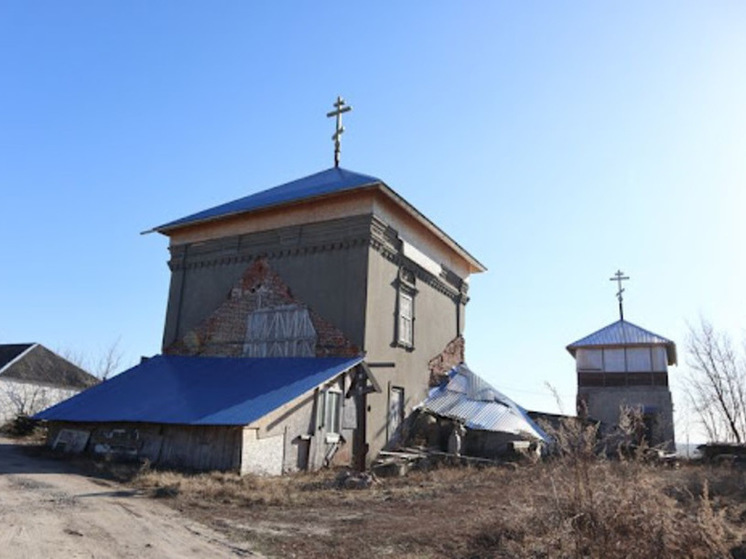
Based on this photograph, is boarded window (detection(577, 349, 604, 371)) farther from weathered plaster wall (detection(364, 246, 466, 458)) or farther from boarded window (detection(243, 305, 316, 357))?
boarded window (detection(243, 305, 316, 357))

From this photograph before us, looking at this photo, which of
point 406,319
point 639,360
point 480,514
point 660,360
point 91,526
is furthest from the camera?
point 639,360

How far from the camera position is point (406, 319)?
67.4 feet

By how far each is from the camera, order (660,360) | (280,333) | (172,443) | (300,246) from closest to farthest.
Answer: (172,443) < (280,333) < (300,246) < (660,360)

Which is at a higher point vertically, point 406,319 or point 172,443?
point 406,319

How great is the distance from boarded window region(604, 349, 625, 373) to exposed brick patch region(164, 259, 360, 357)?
1818 centimetres

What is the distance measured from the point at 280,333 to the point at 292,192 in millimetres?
4825

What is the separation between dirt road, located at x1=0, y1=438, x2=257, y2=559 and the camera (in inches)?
273

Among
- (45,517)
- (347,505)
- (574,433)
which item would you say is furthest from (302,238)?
(574,433)

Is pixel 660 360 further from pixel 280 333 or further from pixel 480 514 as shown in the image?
pixel 480 514

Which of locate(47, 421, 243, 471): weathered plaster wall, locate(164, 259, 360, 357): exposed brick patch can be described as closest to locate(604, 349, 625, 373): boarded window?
locate(164, 259, 360, 357): exposed brick patch

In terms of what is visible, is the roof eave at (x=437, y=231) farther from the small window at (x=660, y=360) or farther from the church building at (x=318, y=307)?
the small window at (x=660, y=360)

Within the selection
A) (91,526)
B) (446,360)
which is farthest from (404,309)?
(91,526)

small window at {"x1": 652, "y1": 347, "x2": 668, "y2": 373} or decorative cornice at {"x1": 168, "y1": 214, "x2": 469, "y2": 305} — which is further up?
decorative cornice at {"x1": 168, "y1": 214, "x2": 469, "y2": 305}

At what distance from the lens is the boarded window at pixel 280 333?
18.7 metres
